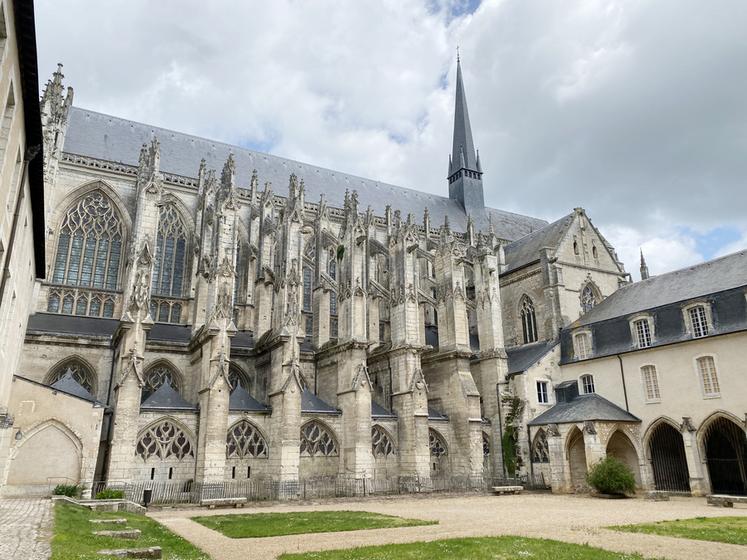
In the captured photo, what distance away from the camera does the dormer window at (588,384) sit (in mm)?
24562

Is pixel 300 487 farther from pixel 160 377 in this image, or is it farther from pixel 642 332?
pixel 642 332

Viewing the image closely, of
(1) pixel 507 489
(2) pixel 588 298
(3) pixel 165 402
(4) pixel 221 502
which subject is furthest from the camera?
(2) pixel 588 298

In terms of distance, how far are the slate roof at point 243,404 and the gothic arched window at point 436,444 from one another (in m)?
7.19

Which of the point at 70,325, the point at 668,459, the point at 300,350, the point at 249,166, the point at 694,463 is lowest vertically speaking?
the point at 694,463

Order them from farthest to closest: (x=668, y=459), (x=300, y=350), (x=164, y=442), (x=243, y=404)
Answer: (x=300, y=350) < (x=668, y=459) < (x=243, y=404) < (x=164, y=442)

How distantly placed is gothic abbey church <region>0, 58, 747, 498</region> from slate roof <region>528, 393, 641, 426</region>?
0.37 ft

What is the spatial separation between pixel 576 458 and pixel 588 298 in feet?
32.7

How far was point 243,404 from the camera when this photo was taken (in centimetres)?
2034

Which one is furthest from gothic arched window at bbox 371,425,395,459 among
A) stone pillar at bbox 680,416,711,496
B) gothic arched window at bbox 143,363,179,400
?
stone pillar at bbox 680,416,711,496

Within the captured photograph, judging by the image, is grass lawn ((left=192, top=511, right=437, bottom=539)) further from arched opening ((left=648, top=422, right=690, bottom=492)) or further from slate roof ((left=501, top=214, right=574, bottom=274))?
slate roof ((left=501, top=214, right=574, bottom=274))

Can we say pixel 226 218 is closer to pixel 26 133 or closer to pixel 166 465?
pixel 166 465

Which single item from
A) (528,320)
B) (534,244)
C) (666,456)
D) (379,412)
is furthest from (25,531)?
(534,244)

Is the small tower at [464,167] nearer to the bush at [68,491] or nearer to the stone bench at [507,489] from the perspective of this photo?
the stone bench at [507,489]

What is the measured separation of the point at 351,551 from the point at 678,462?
61.4ft
